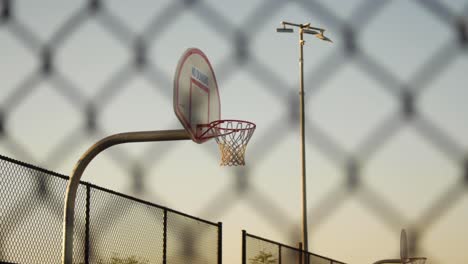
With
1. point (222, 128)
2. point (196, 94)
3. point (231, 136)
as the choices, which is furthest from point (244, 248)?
point (196, 94)

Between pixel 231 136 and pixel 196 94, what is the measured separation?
865 millimetres

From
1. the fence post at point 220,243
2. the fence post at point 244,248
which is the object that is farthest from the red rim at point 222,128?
the fence post at point 244,248

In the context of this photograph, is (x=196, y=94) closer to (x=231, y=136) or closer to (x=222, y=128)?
(x=222, y=128)

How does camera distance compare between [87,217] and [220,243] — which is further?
[220,243]

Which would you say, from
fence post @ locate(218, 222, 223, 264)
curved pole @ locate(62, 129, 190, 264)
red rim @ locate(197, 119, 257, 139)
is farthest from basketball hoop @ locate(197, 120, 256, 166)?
fence post @ locate(218, 222, 223, 264)

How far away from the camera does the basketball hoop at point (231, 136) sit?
8.23m

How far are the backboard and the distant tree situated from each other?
4.56 m

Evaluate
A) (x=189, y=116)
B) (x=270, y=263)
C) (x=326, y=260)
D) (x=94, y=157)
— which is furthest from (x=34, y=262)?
(x=326, y=260)

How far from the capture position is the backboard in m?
7.58

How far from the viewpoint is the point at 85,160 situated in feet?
23.8

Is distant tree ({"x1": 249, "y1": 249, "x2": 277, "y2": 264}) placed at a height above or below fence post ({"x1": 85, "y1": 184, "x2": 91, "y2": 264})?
above

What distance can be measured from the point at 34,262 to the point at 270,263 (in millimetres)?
6921

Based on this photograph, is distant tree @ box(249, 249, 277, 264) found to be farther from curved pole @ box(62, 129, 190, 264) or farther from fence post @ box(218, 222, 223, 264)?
curved pole @ box(62, 129, 190, 264)

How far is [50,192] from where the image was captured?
22.1ft
